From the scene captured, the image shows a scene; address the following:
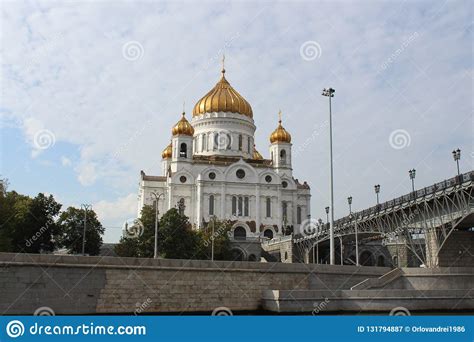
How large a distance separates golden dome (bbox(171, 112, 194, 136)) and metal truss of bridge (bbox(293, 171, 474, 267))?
30.1 meters

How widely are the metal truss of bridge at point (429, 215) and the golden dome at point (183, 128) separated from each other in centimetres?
3008

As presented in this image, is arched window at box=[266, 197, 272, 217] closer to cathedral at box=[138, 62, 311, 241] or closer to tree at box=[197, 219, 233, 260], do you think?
cathedral at box=[138, 62, 311, 241]

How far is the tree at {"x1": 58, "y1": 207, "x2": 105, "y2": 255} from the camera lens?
143ft

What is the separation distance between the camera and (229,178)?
65812 millimetres

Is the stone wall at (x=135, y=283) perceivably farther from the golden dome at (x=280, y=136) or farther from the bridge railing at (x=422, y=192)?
the golden dome at (x=280, y=136)

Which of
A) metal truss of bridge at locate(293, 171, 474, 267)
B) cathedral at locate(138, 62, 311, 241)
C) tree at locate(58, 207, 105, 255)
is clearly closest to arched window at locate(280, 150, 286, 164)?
cathedral at locate(138, 62, 311, 241)

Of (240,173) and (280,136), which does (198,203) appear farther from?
(280,136)

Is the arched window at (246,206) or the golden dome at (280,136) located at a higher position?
the golden dome at (280,136)

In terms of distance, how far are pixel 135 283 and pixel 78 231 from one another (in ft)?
68.1

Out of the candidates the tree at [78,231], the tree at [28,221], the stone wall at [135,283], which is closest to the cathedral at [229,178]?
the tree at [78,231]

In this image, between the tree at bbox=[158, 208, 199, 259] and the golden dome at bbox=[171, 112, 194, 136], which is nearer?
the tree at bbox=[158, 208, 199, 259]

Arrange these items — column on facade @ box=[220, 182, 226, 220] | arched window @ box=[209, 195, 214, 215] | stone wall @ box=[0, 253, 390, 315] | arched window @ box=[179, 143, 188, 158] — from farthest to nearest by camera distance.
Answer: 1. arched window @ box=[179, 143, 188, 158]
2. arched window @ box=[209, 195, 214, 215]
3. column on facade @ box=[220, 182, 226, 220]
4. stone wall @ box=[0, 253, 390, 315]

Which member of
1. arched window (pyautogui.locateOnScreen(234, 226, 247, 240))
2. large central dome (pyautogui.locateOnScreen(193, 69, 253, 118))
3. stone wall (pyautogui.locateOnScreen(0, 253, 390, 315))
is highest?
large central dome (pyautogui.locateOnScreen(193, 69, 253, 118))

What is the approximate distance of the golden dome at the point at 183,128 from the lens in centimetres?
6755
